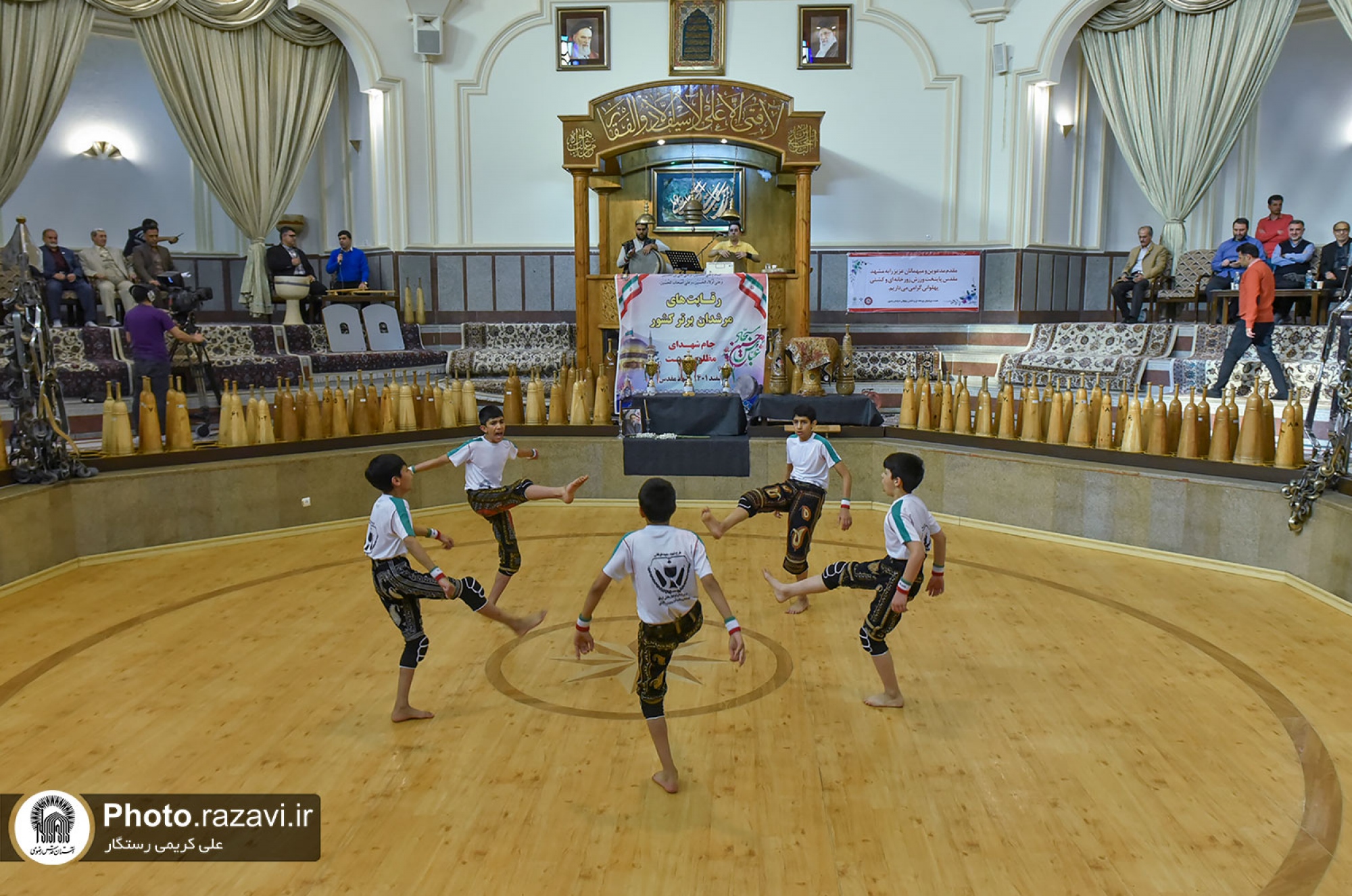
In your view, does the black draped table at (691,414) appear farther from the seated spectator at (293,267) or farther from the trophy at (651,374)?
the seated spectator at (293,267)

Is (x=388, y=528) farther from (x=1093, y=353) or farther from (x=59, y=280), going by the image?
(x=1093, y=353)

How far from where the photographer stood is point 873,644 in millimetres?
4395

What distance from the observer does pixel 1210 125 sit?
40.6 ft

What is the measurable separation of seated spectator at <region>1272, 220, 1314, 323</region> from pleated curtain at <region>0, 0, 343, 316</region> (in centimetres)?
1254

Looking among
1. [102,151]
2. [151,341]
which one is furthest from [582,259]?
[102,151]

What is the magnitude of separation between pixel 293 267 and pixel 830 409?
7907mm

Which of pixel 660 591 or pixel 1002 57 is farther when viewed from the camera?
pixel 1002 57

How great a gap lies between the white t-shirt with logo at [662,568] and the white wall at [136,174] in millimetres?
11614

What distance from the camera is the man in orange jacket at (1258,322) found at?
9016mm

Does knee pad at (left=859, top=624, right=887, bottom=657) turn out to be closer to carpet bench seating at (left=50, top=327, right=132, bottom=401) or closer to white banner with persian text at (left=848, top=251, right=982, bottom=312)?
carpet bench seating at (left=50, top=327, right=132, bottom=401)

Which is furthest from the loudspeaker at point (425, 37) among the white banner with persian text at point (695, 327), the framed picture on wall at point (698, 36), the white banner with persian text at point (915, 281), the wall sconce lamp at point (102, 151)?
the white banner with persian text at point (915, 281)

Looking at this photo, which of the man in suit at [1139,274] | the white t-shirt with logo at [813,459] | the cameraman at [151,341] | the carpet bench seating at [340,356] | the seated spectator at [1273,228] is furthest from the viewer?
the man in suit at [1139,274]

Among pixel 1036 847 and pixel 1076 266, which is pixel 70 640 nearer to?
pixel 1036 847

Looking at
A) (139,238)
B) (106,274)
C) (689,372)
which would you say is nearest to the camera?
(689,372)
